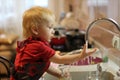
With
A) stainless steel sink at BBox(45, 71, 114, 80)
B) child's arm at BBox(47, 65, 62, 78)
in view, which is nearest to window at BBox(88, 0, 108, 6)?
stainless steel sink at BBox(45, 71, 114, 80)

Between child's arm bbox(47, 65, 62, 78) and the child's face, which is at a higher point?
the child's face

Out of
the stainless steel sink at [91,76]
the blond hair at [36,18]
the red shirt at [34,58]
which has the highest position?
the blond hair at [36,18]

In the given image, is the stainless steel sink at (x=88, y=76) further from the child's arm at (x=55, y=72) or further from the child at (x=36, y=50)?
the child at (x=36, y=50)

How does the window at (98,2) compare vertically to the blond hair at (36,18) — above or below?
below

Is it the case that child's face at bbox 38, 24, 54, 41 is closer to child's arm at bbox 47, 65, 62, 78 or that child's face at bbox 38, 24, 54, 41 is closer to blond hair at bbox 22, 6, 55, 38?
blond hair at bbox 22, 6, 55, 38

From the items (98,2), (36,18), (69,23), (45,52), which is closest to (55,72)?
(45,52)

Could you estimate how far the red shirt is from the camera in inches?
51.6

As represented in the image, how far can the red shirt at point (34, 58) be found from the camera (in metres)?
Result: 1.31

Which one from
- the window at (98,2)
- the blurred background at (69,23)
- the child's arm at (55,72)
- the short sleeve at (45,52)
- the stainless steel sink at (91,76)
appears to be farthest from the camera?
the window at (98,2)

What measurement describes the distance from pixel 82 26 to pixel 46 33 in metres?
2.14

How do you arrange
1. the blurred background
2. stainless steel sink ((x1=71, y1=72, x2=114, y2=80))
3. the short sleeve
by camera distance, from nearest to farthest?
the short sleeve → stainless steel sink ((x1=71, y1=72, x2=114, y2=80)) → the blurred background

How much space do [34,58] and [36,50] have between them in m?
0.04

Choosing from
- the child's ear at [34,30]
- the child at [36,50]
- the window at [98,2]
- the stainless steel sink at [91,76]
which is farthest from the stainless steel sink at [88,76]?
the window at [98,2]

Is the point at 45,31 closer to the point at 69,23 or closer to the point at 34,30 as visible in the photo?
the point at 34,30
